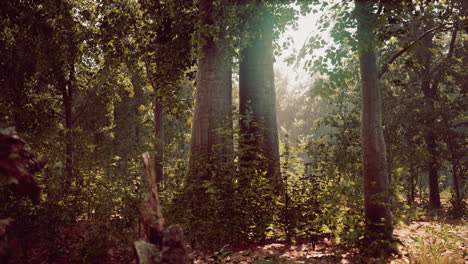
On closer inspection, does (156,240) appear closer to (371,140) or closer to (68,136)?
(371,140)

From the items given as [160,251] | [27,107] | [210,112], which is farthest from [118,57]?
[160,251]

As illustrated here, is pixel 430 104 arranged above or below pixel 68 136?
above

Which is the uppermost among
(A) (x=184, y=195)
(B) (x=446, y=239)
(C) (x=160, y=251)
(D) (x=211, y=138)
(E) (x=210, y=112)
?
(E) (x=210, y=112)

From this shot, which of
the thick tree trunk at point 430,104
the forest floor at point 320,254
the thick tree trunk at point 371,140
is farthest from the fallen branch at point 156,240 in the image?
the thick tree trunk at point 430,104

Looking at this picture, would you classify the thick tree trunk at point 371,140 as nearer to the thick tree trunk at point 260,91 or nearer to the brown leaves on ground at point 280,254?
the brown leaves on ground at point 280,254

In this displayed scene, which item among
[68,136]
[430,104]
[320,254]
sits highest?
[430,104]

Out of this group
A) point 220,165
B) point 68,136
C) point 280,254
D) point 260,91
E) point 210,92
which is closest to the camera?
point 280,254

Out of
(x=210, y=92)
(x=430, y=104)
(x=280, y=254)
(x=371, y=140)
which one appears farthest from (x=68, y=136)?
(x=430, y=104)

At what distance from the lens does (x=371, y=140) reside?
5094 millimetres

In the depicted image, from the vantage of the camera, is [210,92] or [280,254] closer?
[280,254]

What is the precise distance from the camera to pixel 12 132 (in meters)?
3.07

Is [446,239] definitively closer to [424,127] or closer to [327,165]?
[327,165]

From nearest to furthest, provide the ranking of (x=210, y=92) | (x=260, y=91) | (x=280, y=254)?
(x=280, y=254)
(x=210, y=92)
(x=260, y=91)

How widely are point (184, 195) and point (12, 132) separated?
3.29 metres
